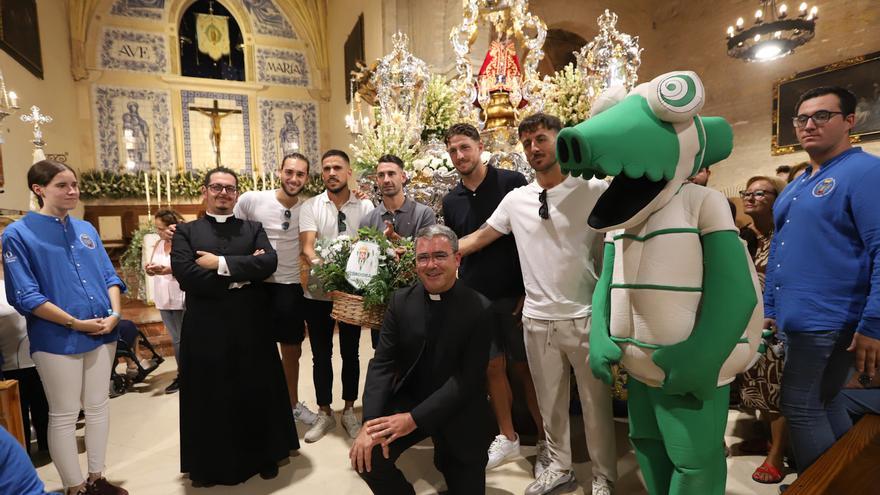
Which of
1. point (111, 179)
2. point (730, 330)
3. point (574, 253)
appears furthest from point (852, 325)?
point (111, 179)

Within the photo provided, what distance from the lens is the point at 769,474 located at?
2611 mm

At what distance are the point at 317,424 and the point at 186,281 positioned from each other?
1.46 m

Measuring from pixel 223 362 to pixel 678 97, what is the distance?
2657 mm

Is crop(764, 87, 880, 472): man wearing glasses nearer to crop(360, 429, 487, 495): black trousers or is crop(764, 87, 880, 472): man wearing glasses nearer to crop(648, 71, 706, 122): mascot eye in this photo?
crop(648, 71, 706, 122): mascot eye

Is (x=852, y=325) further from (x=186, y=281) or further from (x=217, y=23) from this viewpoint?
(x=217, y=23)

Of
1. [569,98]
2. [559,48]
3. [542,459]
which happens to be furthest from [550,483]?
[559,48]

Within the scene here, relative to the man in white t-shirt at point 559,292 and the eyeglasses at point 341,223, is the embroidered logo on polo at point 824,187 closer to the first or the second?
the man in white t-shirt at point 559,292

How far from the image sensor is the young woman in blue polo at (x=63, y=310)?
2.38 meters

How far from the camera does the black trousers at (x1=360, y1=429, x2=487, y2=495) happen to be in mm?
1996

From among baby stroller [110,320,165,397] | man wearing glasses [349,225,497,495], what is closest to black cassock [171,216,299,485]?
man wearing glasses [349,225,497,495]

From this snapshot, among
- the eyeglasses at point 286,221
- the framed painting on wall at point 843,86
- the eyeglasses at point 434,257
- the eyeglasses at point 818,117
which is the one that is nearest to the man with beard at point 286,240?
the eyeglasses at point 286,221

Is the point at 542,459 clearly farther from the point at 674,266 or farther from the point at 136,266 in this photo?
the point at 136,266

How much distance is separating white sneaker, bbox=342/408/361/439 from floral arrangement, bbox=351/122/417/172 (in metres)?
2.15

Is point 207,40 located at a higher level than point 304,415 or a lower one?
higher
